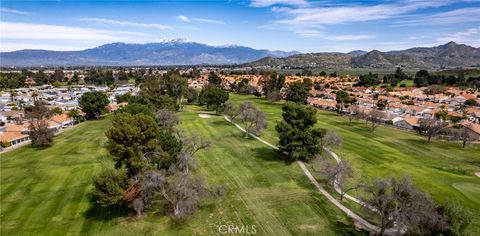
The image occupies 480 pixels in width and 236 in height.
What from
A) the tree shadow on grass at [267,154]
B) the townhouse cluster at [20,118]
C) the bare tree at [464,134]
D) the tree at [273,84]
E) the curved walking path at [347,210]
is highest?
the tree at [273,84]

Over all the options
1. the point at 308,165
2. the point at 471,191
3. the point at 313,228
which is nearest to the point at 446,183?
the point at 471,191

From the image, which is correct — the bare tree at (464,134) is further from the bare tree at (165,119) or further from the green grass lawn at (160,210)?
the bare tree at (165,119)

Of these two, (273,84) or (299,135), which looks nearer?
(299,135)

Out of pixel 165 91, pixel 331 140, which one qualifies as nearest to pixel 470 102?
pixel 331 140

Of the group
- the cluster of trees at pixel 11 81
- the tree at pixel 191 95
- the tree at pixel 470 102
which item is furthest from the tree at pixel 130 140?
the cluster of trees at pixel 11 81

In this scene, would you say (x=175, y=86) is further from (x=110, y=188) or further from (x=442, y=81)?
(x=442, y=81)

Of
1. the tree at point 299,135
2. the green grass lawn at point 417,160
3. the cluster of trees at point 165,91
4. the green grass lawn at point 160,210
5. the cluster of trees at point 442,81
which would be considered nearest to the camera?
the green grass lawn at point 160,210
